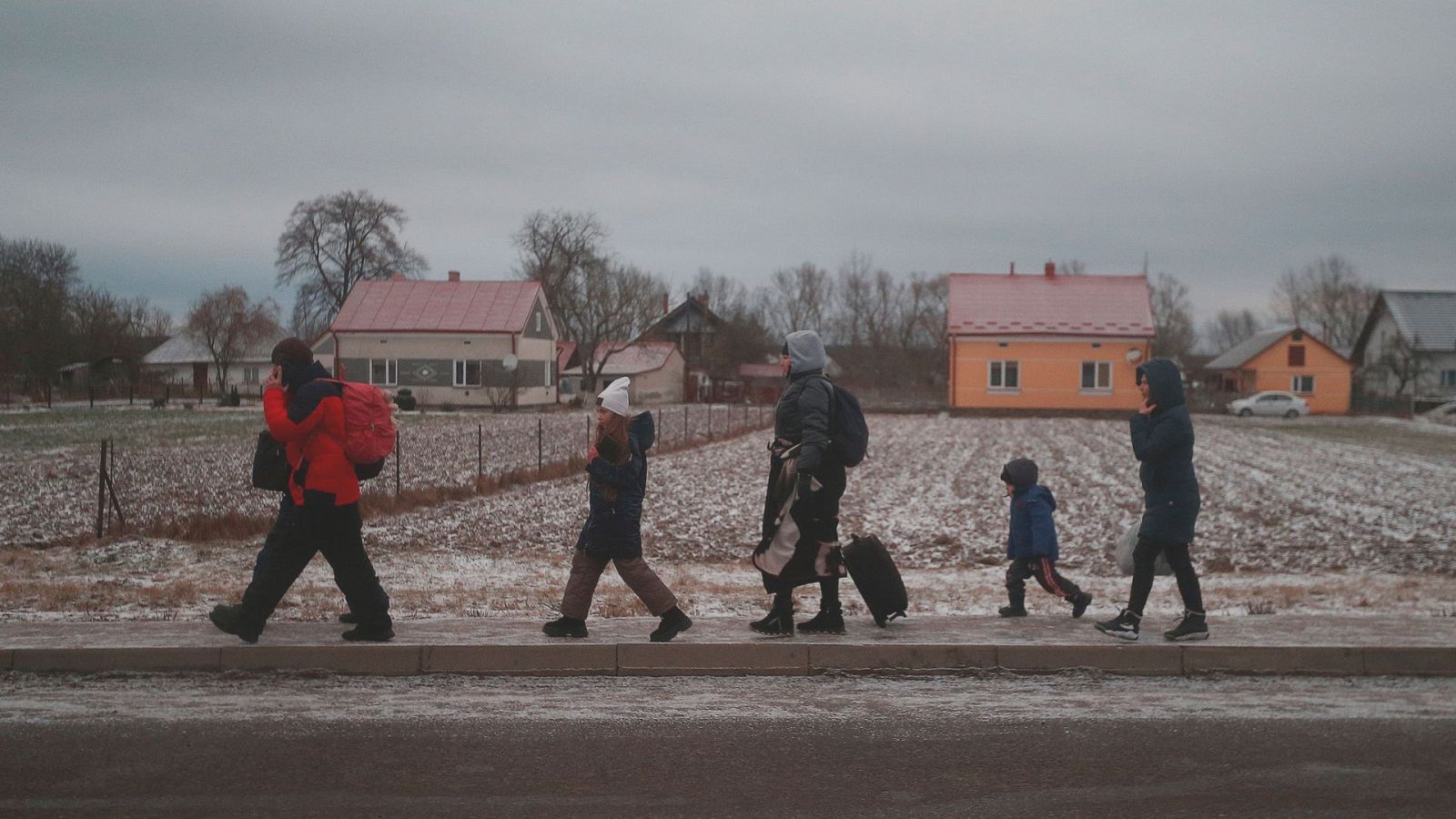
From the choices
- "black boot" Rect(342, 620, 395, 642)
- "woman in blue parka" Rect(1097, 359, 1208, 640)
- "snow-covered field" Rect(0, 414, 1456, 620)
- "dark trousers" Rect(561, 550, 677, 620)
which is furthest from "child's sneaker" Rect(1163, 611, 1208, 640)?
"black boot" Rect(342, 620, 395, 642)

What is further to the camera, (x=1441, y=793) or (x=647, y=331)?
(x=647, y=331)

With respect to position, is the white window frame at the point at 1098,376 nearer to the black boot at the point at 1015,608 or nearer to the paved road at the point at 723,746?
the black boot at the point at 1015,608

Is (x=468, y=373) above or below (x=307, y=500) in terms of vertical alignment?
above

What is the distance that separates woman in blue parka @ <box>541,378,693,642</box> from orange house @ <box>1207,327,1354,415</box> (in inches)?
2290

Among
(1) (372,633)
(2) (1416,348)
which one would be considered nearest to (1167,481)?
(1) (372,633)

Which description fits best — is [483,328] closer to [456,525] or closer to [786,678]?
[456,525]

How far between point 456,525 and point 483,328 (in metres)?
42.6

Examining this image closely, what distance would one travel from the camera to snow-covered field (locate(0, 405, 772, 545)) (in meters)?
14.4

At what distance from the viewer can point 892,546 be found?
528 inches

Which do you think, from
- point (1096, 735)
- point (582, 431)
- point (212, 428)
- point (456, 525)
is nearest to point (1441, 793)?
point (1096, 735)

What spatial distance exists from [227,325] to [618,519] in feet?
249

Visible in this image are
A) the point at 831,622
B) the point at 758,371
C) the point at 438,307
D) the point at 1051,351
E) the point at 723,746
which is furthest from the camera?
the point at 758,371

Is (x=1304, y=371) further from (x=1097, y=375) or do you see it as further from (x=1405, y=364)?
(x=1097, y=375)

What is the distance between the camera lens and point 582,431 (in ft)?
107
